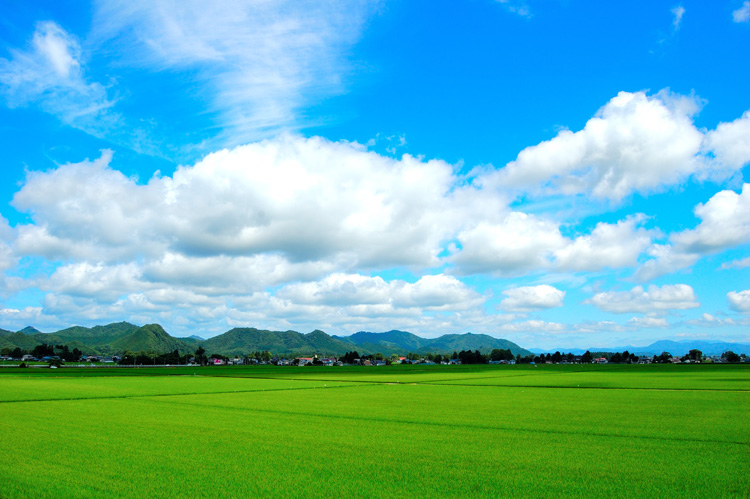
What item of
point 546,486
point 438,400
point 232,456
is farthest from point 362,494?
point 438,400

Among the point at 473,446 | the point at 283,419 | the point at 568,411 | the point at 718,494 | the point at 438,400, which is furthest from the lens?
the point at 438,400

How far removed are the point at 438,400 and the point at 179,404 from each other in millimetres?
19120

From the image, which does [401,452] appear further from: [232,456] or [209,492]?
[209,492]

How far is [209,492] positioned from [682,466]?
13412 millimetres

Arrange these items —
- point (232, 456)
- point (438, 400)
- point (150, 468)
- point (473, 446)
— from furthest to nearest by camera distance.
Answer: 1. point (438, 400)
2. point (473, 446)
3. point (232, 456)
4. point (150, 468)

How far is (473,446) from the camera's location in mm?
18219

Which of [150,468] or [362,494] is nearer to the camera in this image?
[362,494]

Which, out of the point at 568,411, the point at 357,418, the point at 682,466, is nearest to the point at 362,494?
the point at 682,466

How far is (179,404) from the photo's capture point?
118 ft

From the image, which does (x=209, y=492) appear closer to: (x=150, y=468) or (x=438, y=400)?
(x=150, y=468)

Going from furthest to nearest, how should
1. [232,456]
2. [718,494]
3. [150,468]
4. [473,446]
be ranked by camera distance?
[473,446]
[232,456]
[150,468]
[718,494]

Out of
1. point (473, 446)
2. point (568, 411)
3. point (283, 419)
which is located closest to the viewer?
point (473, 446)

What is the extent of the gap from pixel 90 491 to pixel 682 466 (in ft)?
53.6

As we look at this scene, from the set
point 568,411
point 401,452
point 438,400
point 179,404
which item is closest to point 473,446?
point 401,452
